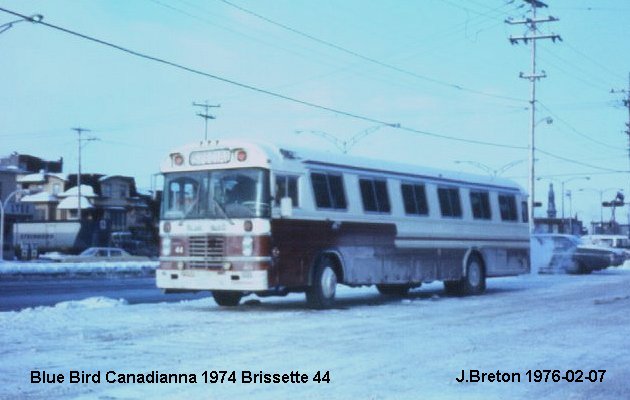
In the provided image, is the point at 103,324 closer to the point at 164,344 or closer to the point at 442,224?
the point at 164,344

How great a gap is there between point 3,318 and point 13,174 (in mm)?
66611

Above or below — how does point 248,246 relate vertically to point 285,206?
below

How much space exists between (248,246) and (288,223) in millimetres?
922

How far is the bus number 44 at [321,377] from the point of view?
8491 mm

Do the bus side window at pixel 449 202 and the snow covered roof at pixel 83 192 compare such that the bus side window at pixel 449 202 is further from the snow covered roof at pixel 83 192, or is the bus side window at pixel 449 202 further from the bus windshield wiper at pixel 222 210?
the snow covered roof at pixel 83 192

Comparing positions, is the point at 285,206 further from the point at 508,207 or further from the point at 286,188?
the point at 508,207

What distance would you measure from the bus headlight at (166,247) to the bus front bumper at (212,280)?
0.32 m

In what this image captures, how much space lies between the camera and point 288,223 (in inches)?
618

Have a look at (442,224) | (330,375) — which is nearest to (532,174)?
(442,224)

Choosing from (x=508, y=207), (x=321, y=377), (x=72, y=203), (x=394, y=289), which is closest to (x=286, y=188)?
(x=394, y=289)

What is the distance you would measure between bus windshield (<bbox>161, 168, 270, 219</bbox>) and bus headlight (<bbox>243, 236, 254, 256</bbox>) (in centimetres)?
41

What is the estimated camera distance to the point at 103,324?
44.2 feet

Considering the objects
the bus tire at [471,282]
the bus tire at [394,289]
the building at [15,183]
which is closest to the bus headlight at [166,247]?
the bus tire at [394,289]

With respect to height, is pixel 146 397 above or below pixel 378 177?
below
